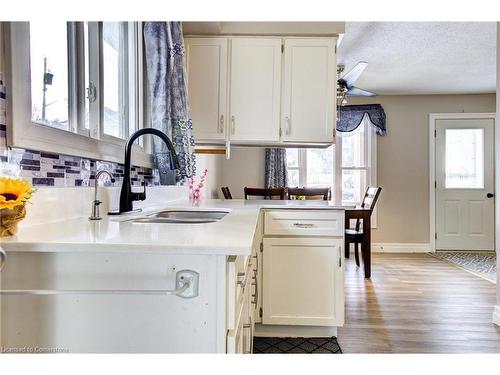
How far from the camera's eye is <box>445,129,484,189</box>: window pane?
17.5 ft

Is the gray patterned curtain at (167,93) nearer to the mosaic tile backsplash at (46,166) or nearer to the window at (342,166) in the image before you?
the mosaic tile backsplash at (46,166)

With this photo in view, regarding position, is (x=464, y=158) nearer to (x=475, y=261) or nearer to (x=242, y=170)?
(x=475, y=261)

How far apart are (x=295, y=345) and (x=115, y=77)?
1867 millimetres

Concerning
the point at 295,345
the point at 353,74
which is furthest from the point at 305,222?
the point at 353,74

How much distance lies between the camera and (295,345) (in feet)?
7.12

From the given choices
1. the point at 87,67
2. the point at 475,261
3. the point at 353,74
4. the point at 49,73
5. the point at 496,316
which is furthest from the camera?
the point at 475,261

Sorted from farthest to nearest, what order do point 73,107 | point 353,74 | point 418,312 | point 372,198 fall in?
1. point 372,198
2. point 353,74
3. point 418,312
4. point 73,107

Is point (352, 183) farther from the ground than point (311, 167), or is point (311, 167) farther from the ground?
point (311, 167)

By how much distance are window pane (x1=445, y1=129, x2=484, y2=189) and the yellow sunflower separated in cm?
574

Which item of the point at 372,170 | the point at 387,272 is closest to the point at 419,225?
the point at 372,170

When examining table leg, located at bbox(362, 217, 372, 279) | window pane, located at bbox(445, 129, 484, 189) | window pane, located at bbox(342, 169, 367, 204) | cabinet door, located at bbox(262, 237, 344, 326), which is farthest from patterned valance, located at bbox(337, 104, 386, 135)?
cabinet door, located at bbox(262, 237, 344, 326)

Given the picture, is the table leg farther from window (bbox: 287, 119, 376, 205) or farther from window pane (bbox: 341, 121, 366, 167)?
window pane (bbox: 341, 121, 366, 167)

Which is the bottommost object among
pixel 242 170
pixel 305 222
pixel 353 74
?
pixel 305 222

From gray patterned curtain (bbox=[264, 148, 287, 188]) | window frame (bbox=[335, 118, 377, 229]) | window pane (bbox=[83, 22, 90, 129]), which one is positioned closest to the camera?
window pane (bbox=[83, 22, 90, 129])
